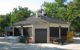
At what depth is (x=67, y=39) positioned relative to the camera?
40.2m

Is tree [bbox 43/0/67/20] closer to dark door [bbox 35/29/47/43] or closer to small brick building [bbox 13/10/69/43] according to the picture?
small brick building [bbox 13/10/69/43]

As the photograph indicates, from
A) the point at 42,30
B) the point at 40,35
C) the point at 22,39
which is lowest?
the point at 22,39

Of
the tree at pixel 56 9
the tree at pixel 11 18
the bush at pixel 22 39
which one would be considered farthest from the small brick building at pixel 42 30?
the tree at pixel 11 18

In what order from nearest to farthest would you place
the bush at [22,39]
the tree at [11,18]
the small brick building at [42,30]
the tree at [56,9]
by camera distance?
the bush at [22,39]
the small brick building at [42,30]
the tree at [56,9]
the tree at [11,18]

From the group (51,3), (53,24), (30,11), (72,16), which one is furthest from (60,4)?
(53,24)

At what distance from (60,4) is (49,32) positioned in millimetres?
29223

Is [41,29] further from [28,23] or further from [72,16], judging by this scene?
[72,16]

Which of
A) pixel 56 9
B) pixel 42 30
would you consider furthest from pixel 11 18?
pixel 42 30

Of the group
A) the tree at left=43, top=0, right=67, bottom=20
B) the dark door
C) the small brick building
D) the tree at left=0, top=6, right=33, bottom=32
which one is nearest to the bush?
the small brick building

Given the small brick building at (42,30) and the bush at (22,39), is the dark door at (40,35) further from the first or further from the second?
the bush at (22,39)

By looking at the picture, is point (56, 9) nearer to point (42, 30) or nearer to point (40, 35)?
point (42, 30)

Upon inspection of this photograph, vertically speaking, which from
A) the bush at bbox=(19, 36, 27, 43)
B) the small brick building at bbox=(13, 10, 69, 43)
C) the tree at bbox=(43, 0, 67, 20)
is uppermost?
the tree at bbox=(43, 0, 67, 20)

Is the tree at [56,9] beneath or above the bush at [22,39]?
above

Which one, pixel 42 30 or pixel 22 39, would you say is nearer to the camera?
pixel 22 39
